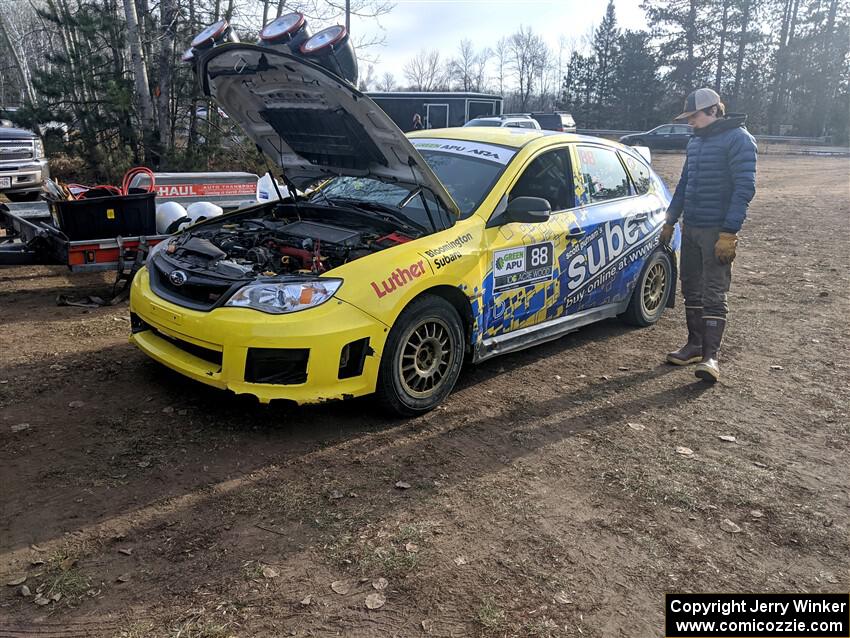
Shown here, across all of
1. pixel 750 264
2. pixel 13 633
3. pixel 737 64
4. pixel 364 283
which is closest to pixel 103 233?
pixel 364 283

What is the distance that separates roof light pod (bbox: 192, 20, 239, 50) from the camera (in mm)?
4496

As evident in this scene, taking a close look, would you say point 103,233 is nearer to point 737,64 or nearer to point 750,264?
point 750,264

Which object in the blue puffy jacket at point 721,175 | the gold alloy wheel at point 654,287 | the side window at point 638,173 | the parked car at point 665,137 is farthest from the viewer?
the parked car at point 665,137

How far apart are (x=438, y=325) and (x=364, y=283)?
0.68m

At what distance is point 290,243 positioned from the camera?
185 inches

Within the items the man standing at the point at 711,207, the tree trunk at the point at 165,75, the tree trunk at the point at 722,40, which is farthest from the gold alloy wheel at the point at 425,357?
the tree trunk at the point at 722,40

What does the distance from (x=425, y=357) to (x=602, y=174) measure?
8.29 ft

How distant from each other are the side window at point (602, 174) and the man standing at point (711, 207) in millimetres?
560

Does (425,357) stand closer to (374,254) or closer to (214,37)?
(374,254)

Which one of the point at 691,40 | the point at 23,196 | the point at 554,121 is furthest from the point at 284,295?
the point at 691,40

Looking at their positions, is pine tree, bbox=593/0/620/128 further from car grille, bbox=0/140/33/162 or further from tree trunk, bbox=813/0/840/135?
car grille, bbox=0/140/33/162

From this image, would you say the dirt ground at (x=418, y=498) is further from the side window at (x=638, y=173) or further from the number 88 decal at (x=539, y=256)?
the side window at (x=638, y=173)

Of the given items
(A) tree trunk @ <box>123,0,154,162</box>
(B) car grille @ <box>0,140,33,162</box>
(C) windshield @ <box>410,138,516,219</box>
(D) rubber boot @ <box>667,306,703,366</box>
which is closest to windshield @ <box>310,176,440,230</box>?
(C) windshield @ <box>410,138,516,219</box>

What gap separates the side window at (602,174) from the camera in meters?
5.57
